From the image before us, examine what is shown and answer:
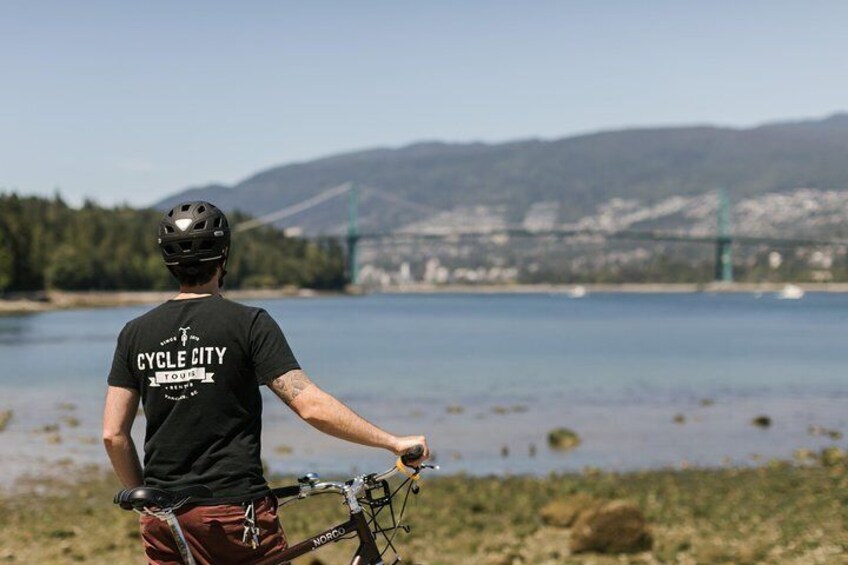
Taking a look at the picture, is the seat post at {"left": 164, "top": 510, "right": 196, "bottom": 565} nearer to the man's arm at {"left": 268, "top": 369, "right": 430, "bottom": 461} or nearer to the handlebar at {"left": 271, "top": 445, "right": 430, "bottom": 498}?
the handlebar at {"left": 271, "top": 445, "right": 430, "bottom": 498}

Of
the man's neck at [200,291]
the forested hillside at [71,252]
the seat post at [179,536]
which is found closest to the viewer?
the seat post at [179,536]

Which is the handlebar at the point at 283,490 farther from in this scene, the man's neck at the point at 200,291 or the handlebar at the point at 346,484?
the man's neck at the point at 200,291

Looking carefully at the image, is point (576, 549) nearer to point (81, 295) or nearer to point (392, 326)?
point (392, 326)

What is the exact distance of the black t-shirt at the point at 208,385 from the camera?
14.8 ft

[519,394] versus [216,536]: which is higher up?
[216,536]

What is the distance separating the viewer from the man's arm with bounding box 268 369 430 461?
14.7 feet

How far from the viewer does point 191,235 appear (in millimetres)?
4605

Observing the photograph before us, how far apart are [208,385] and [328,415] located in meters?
0.44

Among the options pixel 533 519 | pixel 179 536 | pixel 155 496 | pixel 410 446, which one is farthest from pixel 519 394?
pixel 155 496

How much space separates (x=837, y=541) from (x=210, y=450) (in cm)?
952

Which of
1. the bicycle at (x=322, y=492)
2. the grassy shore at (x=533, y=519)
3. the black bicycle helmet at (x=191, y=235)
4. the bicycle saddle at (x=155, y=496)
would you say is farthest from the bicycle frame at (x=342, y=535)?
the grassy shore at (x=533, y=519)

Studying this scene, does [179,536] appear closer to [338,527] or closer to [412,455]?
[338,527]

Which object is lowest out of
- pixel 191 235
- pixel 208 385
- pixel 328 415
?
pixel 328 415

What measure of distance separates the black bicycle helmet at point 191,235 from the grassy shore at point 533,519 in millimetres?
7808
